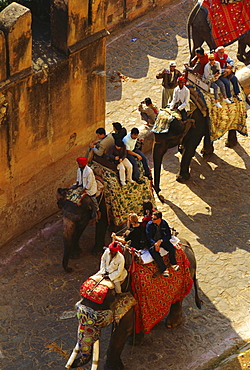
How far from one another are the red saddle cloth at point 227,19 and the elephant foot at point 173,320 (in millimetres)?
7115

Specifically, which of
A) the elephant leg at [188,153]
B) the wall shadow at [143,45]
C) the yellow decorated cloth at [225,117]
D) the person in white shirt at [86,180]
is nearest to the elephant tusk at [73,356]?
the person in white shirt at [86,180]

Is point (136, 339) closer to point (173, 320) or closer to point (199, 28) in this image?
point (173, 320)

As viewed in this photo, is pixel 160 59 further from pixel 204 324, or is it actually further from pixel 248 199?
pixel 204 324

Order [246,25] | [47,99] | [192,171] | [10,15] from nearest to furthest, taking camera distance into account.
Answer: [10,15], [47,99], [192,171], [246,25]

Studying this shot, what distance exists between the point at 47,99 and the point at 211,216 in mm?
3467

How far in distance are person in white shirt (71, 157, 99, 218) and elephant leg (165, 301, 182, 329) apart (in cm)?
178

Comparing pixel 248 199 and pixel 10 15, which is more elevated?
pixel 10 15

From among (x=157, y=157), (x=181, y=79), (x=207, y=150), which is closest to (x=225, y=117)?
(x=207, y=150)

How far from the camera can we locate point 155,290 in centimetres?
1152

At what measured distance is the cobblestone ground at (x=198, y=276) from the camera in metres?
12.1

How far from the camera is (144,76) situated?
18.5 meters

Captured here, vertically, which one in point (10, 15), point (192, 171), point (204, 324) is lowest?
point (204, 324)

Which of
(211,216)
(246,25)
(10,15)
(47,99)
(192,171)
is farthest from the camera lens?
(246,25)

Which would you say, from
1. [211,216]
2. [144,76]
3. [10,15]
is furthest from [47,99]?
[144,76]
